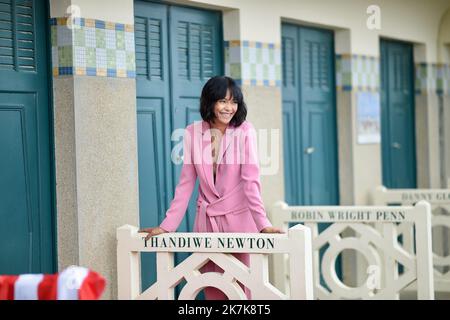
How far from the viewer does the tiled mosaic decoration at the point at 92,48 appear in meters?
5.54

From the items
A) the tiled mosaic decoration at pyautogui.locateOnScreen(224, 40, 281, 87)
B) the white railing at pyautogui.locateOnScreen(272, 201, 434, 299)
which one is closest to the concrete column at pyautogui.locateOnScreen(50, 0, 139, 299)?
the tiled mosaic decoration at pyautogui.locateOnScreen(224, 40, 281, 87)

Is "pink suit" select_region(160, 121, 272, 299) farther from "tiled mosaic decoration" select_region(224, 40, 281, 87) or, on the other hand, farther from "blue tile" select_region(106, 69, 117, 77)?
"tiled mosaic decoration" select_region(224, 40, 281, 87)

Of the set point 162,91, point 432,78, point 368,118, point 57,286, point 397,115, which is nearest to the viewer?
point 57,286

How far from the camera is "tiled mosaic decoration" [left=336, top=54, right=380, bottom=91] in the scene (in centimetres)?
884

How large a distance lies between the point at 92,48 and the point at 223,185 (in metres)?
1.22

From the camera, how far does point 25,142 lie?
5477mm

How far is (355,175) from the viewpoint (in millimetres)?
8867

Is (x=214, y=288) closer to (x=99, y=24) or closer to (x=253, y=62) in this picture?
(x=99, y=24)

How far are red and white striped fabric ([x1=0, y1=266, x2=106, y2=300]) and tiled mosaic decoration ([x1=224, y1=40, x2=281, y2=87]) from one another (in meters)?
3.74

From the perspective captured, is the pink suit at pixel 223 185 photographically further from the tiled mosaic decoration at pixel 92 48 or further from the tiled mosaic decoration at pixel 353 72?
the tiled mosaic decoration at pixel 353 72

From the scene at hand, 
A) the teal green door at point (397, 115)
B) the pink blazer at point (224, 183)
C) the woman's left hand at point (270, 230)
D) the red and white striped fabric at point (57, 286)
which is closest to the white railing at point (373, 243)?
the pink blazer at point (224, 183)

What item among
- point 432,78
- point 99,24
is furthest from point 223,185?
point 432,78
